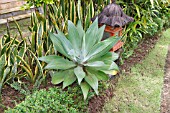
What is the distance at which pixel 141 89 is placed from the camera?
276cm

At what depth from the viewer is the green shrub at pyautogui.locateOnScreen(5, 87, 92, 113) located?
180 cm

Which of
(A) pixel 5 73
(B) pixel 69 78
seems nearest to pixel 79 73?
(B) pixel 69 78

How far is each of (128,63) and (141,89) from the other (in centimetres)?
62

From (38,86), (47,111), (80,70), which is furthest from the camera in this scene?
(38,86)

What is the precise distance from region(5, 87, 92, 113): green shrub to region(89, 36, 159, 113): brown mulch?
6.6 inches

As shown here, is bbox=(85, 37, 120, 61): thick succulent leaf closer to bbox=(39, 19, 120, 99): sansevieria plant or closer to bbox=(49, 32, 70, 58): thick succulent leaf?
bbox=(39, 19, 120, 99): sansevieria plant

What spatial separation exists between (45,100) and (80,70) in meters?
0.41

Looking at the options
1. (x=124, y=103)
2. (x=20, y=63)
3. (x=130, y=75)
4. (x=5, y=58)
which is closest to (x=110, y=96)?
(x=124, y=103)

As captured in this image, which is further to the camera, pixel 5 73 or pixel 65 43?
pixel 65 43

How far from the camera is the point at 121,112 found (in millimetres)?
2377

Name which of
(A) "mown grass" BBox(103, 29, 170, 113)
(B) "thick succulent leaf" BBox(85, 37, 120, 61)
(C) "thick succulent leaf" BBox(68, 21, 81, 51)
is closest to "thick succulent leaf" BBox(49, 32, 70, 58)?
(C) "thick succulent leaf" BBox(68, 21, 81, 51)

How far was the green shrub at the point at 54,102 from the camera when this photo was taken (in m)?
1.80

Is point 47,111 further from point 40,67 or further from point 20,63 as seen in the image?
point 20,63

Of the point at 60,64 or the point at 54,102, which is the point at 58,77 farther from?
the point at 54,102
